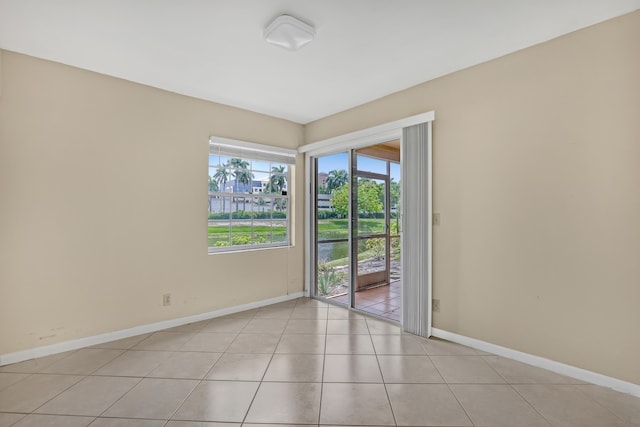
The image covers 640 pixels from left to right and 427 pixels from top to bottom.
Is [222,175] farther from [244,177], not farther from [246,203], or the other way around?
[246,203]

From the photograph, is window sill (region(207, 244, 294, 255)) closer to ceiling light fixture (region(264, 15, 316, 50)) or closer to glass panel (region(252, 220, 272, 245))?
glass panel (region(252, 220, 272, 245))

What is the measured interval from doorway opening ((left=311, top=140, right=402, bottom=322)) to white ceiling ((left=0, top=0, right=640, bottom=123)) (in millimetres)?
1136

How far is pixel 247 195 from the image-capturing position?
404cm

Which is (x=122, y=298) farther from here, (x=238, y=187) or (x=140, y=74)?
(x=140, y=74)

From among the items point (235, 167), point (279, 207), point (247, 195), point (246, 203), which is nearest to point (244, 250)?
point (246, 203)

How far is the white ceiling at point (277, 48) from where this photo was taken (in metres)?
2.00

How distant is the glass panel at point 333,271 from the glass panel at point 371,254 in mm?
202

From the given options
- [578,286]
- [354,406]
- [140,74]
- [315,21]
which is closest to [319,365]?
[354,406]

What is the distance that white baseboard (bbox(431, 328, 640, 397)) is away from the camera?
207cm

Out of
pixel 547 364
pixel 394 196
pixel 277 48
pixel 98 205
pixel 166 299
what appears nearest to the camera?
pixel 547 364

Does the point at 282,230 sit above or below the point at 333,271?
above

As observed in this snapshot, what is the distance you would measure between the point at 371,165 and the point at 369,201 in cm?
50

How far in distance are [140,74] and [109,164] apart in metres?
0.93

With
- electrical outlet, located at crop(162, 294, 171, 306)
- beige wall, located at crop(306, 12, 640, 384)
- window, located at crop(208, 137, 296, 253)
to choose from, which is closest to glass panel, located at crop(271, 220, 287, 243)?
window, located at crop(208, 137, 296, 253)
